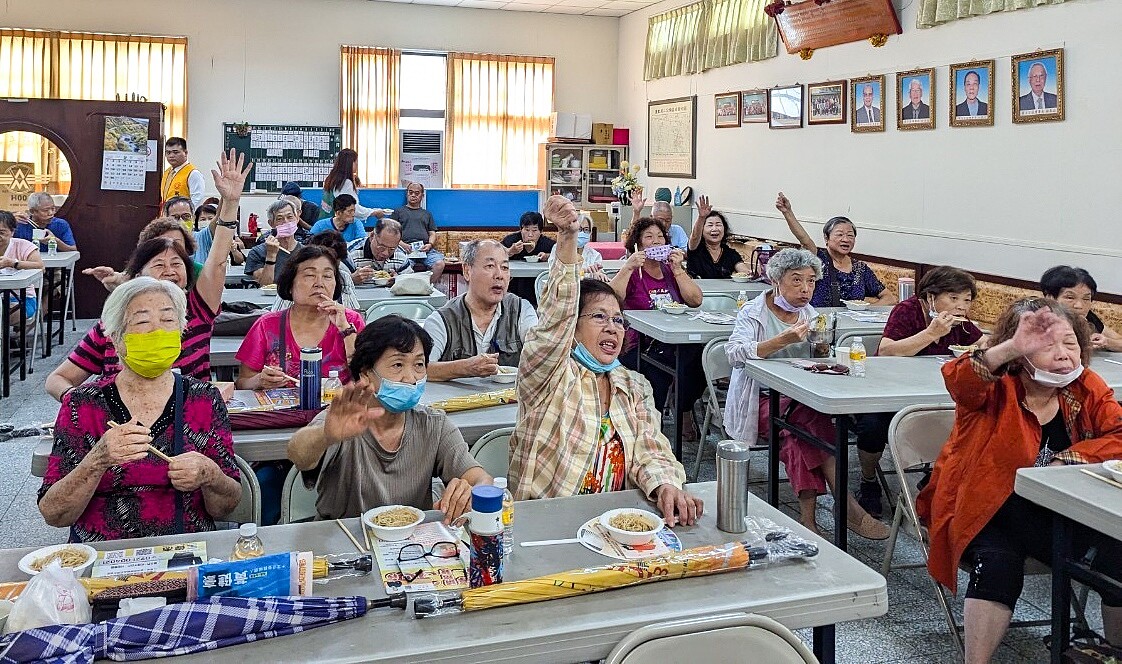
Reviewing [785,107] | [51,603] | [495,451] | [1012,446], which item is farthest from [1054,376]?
[785,107]

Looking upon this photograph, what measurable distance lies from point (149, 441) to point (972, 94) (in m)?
6.13

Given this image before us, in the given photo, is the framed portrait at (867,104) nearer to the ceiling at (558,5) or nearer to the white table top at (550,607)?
the ceiling at (558,5)

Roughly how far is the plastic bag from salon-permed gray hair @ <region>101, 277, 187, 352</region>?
84cm

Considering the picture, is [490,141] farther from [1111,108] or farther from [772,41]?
[1111,108]

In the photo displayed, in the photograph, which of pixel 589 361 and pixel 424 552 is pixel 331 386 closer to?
pixel 589 361

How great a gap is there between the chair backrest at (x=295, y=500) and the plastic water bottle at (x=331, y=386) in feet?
2.12

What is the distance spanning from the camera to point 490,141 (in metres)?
12.6

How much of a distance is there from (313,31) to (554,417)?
35.0 feet

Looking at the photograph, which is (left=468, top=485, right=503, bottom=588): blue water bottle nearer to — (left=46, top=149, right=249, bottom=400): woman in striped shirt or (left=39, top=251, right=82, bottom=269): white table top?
(left=46, top=149, right=249, bottom=400): woman in striped shirt

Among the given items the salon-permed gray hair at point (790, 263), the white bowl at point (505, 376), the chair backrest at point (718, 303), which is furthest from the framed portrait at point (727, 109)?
the white bowl at point (505, 376)

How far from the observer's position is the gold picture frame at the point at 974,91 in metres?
6.44

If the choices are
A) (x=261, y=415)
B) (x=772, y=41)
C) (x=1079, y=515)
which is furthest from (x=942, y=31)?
(x=261, y=415)

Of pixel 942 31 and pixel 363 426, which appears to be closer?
pixel 363 426

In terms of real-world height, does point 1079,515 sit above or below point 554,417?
below
